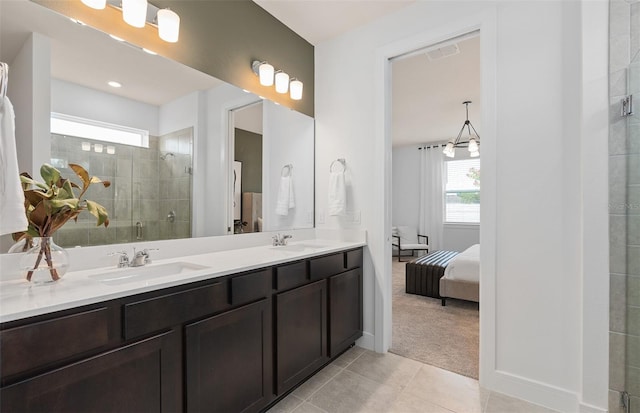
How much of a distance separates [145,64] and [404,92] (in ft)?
10.4

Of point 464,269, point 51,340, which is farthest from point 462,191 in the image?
point 51,340

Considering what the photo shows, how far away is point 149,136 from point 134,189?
13.1 inches

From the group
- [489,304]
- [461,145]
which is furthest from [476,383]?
[461,145]

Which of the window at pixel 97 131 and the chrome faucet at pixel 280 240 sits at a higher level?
the window at pixel 97 131

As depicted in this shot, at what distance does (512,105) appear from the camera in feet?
6.26

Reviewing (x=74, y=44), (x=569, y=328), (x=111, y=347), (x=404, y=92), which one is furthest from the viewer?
(x=404, y=92)

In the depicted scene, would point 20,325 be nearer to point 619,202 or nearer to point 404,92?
point 619,202

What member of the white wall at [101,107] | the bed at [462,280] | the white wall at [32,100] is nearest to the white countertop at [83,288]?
the white wall at [32,100]

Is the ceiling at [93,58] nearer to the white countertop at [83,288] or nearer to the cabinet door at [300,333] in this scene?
the white countertop at [83,288]

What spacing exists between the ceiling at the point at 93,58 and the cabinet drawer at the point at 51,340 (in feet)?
3.77

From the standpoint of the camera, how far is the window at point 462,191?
6.39 metres

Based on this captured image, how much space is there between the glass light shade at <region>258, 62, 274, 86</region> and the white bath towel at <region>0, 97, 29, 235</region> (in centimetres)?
162

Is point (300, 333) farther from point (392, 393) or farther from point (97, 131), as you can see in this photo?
point (97, 131)

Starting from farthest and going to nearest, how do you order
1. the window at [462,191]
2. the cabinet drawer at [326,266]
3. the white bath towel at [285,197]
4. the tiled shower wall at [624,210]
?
the window at [462,191], the white bath towel at [285,197], the cabinet drawer at [326,266], the tiled shower wall at [624,210]
